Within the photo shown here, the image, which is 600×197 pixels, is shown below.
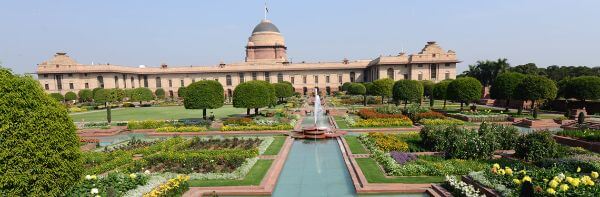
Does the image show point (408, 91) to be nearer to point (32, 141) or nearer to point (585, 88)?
point (585, 88)

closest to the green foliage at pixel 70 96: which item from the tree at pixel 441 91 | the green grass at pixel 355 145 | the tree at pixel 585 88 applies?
the tree at pixel 441 91

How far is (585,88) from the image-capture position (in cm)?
2339

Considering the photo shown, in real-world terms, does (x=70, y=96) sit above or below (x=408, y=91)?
above

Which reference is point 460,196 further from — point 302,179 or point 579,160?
point 579,160

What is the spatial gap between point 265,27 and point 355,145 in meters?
54.1

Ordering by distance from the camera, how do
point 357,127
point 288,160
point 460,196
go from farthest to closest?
point 357,127 → point 288,160 → point 460,196

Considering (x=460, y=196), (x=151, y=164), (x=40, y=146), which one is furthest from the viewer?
(x=151, y=164)

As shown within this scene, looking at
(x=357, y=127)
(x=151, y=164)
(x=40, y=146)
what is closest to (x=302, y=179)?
(x=151, y=164)

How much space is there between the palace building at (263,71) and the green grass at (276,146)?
39.2m

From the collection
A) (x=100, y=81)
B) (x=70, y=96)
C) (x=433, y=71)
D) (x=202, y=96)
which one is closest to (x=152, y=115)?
(x=202, y=96)

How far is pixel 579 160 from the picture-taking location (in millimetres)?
8742

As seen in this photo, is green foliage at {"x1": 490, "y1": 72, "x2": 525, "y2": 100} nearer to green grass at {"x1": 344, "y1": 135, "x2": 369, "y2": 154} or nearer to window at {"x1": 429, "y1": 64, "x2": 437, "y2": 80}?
green grass at {"x1": 344, "y1": 135, "x2": 369, "y2": 154}

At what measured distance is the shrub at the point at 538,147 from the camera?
9406mm

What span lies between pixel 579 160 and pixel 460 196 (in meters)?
4.14
